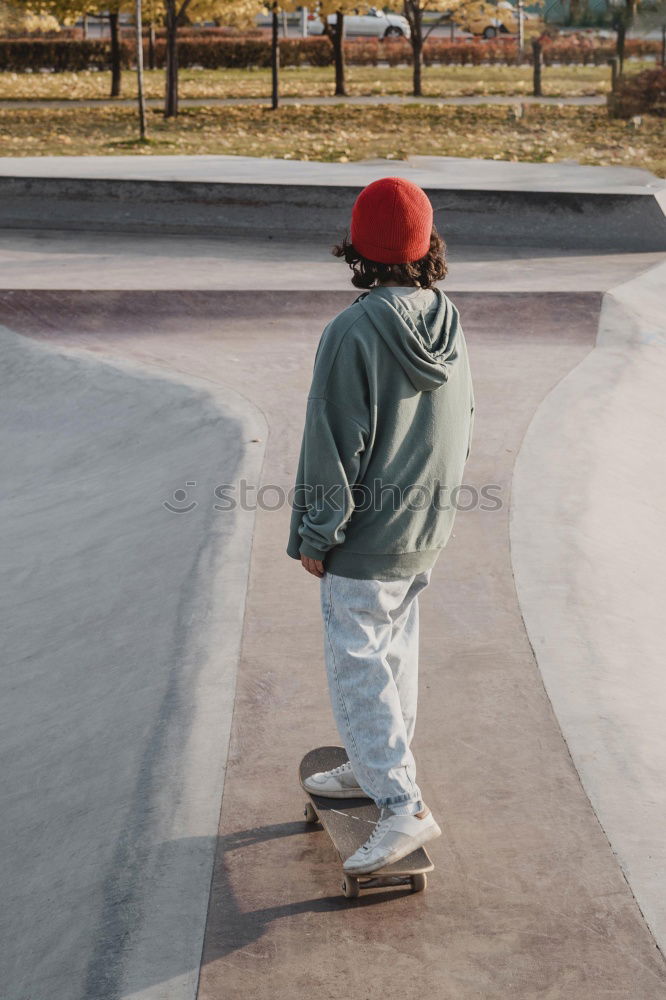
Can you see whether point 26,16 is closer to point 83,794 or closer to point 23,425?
point 23,425

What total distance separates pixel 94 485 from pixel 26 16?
32138 mm

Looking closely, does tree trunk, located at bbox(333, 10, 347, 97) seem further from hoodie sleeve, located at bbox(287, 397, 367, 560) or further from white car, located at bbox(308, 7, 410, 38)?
hoodie sleeve, located at bbox(287, 397, 367, 560)

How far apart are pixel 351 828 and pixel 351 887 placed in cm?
19

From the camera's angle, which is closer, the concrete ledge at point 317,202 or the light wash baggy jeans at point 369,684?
the light wash baggy jeans at point 369,684

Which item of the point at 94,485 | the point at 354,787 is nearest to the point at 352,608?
the point at 354,787

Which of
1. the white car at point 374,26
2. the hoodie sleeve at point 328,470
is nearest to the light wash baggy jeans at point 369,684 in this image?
the hoodie sleeve at point 328,470

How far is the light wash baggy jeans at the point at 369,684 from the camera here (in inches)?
103

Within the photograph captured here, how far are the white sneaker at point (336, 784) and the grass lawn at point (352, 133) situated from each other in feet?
40.4

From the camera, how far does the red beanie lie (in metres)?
2.49

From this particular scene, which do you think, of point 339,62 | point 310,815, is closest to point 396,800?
point 310,815

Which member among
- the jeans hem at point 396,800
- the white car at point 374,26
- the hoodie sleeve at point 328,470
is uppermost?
the white car at point 374,26

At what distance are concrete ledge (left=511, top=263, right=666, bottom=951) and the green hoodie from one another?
3.23 ft

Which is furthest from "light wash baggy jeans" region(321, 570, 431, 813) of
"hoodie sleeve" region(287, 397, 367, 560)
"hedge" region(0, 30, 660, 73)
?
"hedge" region(0, 30, 660, 73)

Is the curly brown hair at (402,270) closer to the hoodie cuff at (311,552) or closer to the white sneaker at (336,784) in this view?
the hoodie cuff at (311,552)
